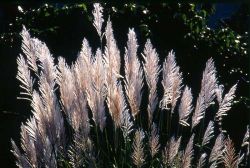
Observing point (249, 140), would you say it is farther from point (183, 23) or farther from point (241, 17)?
point (241, 17)

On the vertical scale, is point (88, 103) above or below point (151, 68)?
below

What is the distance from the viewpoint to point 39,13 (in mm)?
4070

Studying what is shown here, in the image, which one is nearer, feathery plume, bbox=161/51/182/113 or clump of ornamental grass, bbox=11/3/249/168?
clump of ornamental grass, bbox=11/3/249/168

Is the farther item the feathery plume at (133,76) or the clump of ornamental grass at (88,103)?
the feathery plume at (133,76)

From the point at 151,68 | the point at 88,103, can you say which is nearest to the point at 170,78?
the point at 151,68

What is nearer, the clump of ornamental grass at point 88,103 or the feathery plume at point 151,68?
the clump of ornamental grass at point 88,103

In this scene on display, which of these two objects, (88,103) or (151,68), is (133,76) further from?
(88,103)

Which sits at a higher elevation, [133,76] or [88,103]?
[133,76]

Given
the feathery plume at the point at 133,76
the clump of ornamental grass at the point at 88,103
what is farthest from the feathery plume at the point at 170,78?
the feathery plume at the point at 133,76

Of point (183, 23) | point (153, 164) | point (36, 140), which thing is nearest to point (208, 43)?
point (183, 23)

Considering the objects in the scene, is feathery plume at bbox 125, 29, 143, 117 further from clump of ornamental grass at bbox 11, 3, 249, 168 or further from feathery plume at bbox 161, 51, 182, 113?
feathery plume at bbox 161, 51, 182, 113

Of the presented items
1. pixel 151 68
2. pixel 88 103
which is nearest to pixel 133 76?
pixel 151 68

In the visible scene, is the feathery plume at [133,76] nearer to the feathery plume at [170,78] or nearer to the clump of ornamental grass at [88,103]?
the clump of ornamental grass at [88,103]

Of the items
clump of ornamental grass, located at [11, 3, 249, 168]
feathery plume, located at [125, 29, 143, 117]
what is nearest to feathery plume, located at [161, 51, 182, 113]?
clump of ornamental grass, located at [11, 3, 249, 168]
